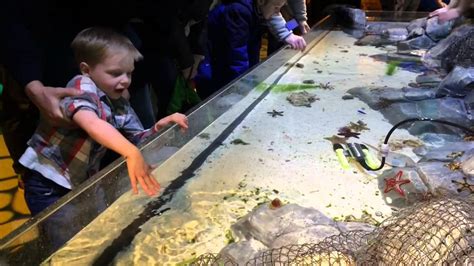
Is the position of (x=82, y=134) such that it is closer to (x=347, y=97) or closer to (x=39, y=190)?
(x=39, y=190)

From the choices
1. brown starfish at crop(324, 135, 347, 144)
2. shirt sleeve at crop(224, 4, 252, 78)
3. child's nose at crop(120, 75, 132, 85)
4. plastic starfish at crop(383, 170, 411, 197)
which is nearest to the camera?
plastic starfish at crop(383, 170, 411, 197)

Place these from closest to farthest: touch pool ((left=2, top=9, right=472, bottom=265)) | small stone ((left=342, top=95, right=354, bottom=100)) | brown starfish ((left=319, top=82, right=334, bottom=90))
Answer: touch pool ((left=2, top=9, right=472, bottom=265)) → small stone ((left=342, top=95, right=354, bottom=100)) → brown starfish ((left=319, top=82, right=334, bottom=90))

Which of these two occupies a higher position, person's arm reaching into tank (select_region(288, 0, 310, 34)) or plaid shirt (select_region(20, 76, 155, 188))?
plaid shirt (select_region(20, 76, 155, 188))

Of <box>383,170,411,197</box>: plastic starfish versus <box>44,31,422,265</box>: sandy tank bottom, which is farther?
<box>383,170,411,197</box>: plastic starfish

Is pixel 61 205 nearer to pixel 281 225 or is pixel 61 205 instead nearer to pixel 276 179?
pixel 281 225

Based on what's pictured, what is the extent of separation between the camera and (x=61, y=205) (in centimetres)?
120

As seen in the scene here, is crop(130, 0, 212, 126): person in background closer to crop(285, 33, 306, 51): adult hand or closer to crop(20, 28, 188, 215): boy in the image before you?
crop(20, 28, 188, 215): boy

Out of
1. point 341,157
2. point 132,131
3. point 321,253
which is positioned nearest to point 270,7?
point 341,157

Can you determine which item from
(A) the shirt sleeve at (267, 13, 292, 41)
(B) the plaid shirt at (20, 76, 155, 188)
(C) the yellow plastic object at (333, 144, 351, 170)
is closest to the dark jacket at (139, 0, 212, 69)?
(A) the shirt sleeve at (267, 13, 292, 41)

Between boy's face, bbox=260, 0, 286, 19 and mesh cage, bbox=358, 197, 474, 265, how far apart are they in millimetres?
2263

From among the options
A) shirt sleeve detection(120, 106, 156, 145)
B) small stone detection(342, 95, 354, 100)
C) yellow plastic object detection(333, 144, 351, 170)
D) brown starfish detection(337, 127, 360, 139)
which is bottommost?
small stone detection(342, 95, 354, 100)

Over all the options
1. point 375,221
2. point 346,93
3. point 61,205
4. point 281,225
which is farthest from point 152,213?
point 346,93

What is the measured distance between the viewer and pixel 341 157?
176 cm

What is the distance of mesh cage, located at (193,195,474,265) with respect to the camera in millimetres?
941
